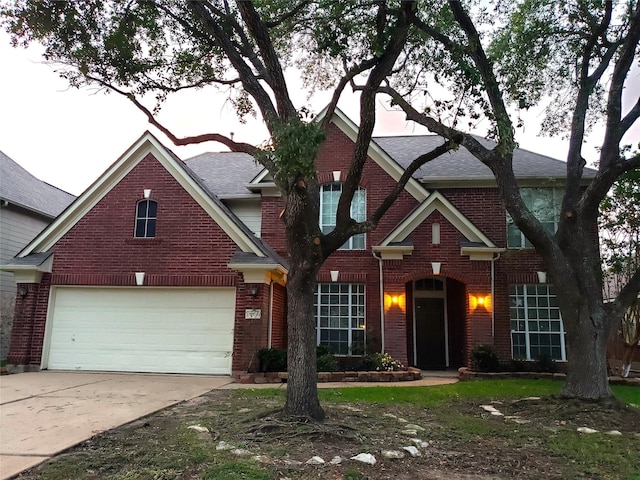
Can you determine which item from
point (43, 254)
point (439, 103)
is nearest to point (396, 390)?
point (439, 103)

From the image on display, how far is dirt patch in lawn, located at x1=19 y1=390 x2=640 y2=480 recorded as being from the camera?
4.69 m

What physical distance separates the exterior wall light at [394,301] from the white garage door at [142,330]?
4.18 meters

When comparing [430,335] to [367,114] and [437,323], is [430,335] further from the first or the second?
[367,114]

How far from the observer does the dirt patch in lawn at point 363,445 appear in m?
4.69

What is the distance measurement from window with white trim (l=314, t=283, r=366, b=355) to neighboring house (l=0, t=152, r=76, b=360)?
9.81m

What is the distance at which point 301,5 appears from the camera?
→ 826cm

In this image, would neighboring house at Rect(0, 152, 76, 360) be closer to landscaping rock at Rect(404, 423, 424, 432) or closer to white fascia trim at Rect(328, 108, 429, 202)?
white fascia trim at Rect(328, 108, 429, 202)

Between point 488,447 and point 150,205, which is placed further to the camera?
point 150,205

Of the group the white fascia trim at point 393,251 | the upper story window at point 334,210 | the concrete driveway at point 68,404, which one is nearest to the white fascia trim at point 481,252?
the white fascia trim at point 393,251

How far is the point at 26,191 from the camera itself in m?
17.6

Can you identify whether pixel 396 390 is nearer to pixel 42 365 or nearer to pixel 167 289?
pixel 167 289

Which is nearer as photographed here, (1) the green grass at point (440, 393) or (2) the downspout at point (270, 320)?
(1) the green grass at point (440, 393)

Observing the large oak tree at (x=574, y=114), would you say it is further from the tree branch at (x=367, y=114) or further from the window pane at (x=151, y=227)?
the window pane at (x=151, y=227)

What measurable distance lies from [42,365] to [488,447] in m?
11.4
